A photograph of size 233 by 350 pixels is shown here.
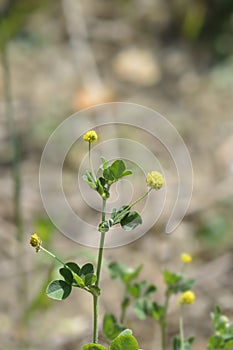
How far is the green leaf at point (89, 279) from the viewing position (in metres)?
1.03

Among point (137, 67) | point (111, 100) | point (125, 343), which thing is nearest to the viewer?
point (125, 343)

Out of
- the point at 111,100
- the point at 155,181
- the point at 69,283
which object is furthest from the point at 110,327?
the point at 111,100

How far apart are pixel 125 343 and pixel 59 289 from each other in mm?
120

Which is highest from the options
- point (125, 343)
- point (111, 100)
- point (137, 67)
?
point (137, 67)

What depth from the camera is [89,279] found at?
1028 millimetres

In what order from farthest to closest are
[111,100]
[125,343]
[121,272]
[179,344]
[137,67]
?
[137,67], [111,100], [121,272], [179,344], [125,343]

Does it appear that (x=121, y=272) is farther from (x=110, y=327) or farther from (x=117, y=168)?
(x=117, y=168)

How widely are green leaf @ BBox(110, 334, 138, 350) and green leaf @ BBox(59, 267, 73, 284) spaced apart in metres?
0.11

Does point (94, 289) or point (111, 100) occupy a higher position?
point (111, 100)

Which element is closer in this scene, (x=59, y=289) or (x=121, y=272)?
(x=59, y=289)

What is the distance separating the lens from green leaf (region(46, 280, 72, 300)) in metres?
1.04

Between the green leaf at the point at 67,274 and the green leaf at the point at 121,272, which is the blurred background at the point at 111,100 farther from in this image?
the green leaf at the point at 67,274

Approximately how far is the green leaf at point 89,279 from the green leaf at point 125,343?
0.27 ft

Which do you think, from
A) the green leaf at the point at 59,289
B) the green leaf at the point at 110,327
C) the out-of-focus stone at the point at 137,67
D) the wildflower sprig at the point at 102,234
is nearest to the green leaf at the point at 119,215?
the wildflower sprig at the point at 102,234
